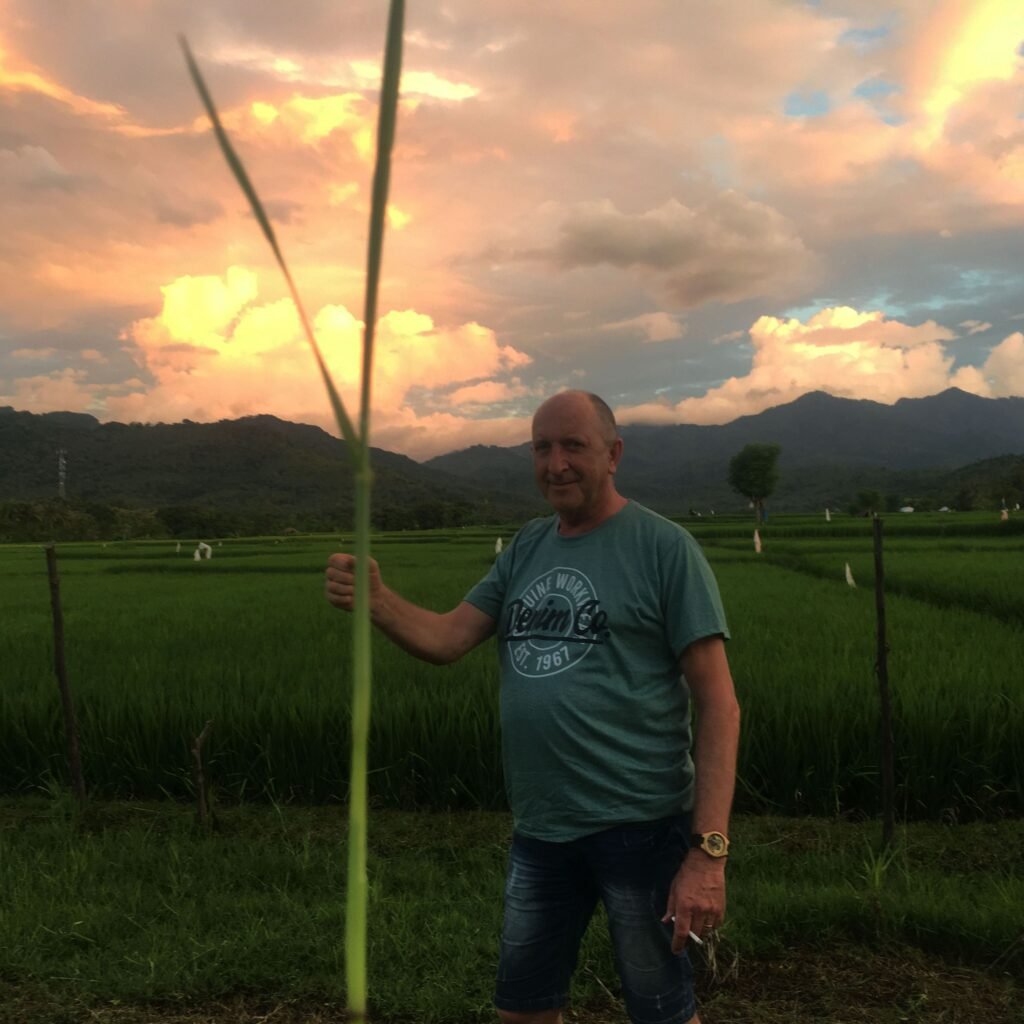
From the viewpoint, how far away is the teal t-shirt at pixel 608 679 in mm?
1832

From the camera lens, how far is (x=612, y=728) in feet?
6.02

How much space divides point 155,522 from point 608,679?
2314 inches

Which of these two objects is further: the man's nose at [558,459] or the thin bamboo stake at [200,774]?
the thin bamboo stake at [200,774]

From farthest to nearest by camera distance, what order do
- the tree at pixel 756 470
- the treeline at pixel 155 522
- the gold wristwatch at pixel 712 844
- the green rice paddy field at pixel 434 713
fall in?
the tree at pixel 756 470 < the treeline at pixel 155 522 < the green rice paddy field at pixel 434 713 < the gold wristwatch at pixel 712 844

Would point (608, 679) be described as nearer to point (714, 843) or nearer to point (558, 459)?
point (714, 843)

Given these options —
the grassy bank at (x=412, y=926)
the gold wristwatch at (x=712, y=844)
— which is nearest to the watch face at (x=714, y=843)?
the gold wristwatch at (x=712, y=844)

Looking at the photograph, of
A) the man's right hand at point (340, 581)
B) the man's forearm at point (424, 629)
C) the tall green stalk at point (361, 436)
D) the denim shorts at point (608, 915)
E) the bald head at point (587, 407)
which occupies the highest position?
the bald head at point (587, 407)

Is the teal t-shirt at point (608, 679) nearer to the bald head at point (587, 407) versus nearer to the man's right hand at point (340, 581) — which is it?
the bald head at point (587, 407)

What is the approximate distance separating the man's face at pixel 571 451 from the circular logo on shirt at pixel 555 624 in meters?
0.17

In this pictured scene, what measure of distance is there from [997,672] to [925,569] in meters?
8.01

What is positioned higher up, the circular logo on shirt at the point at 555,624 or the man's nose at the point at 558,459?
the man's nose at the point at 558,459

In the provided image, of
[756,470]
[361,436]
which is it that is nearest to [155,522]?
[756,470]

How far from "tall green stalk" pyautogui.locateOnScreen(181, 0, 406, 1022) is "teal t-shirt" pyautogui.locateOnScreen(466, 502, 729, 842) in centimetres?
153

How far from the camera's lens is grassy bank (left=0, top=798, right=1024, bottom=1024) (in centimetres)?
286
